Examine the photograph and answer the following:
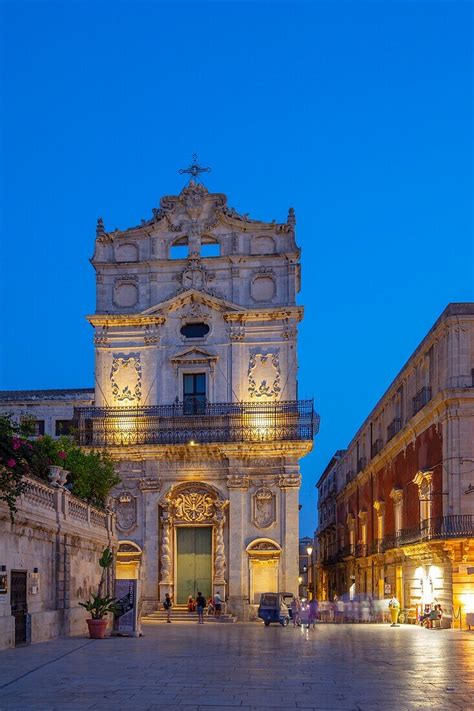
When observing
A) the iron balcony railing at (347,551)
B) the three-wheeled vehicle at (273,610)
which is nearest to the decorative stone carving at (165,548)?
the three-wheeled vehicle at (273,610)

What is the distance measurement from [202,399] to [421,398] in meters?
12.6

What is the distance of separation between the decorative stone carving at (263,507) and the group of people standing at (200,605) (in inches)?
A: 154

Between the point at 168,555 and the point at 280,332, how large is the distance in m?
12.1

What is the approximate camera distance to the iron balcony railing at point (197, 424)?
47.2 meters

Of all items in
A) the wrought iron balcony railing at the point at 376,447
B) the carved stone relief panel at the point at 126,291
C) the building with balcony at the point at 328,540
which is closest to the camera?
the carved stone relief panel at the point at 126,291

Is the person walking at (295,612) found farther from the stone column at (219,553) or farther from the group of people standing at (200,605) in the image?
the stone column at (219,553)

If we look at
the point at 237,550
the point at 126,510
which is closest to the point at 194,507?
the point at 237,550

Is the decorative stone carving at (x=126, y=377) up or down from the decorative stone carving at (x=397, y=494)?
up

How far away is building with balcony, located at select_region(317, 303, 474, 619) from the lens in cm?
3475

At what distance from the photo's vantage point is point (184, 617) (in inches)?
1788

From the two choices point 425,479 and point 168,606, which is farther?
point 168,606

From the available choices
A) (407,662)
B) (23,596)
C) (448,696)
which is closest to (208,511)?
(23,596)

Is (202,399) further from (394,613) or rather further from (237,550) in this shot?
(394,613)

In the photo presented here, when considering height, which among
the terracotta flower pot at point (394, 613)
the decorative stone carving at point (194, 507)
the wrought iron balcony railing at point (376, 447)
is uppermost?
the wrought iron balcony railing at point (376, 447)
